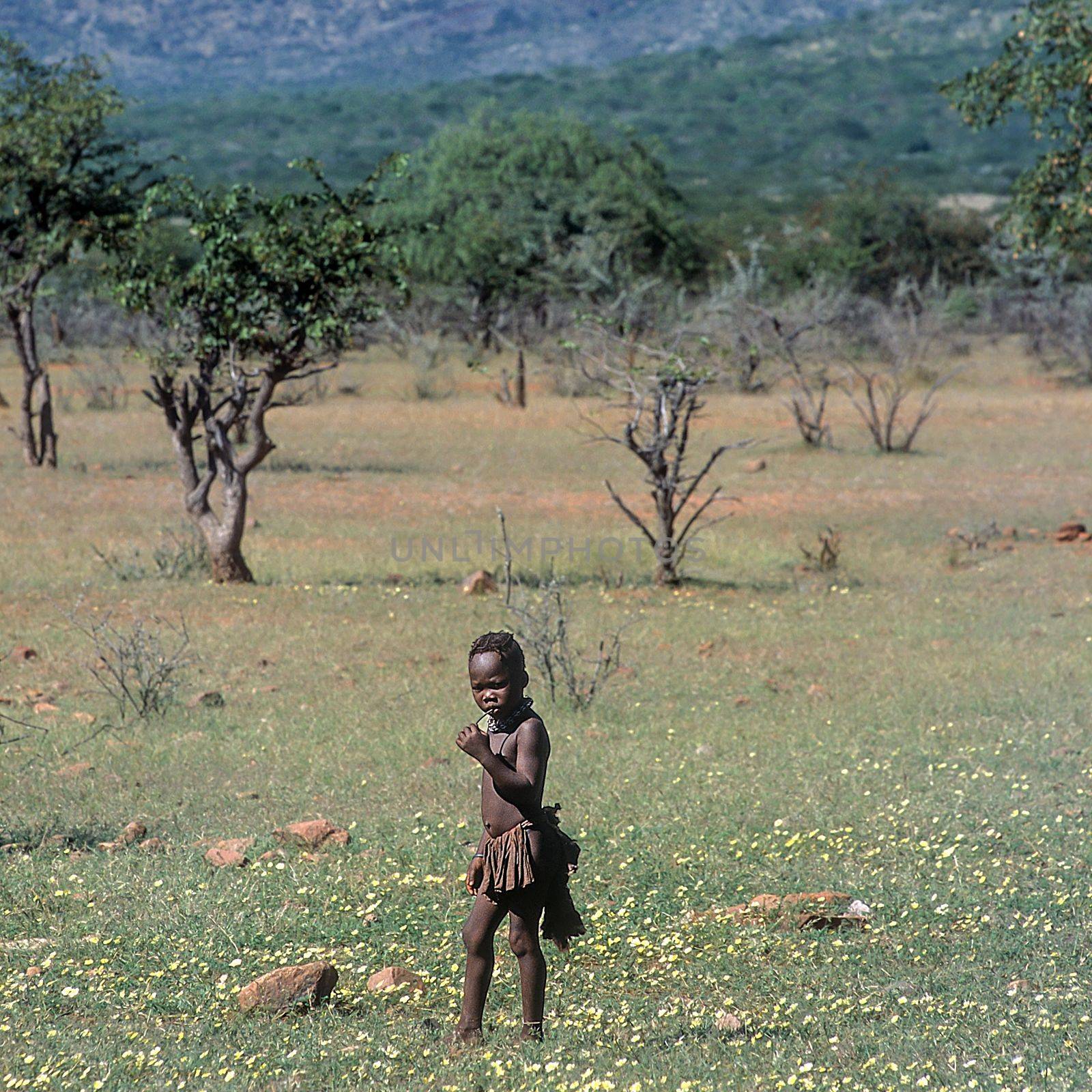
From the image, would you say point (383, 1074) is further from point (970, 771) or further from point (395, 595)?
point (395, 595)

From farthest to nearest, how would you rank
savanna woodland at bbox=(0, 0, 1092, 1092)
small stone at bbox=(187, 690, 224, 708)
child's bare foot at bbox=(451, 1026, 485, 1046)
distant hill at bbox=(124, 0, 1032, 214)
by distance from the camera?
distant hill at bbox=(124, 0, 1032, 214), small stone at bbox=(187, 690, 224, 708), savanna woodland at bbox=(0, 0, 1092, 1092), child's bare foot at bbox=(451, 1026, 485, 1046)

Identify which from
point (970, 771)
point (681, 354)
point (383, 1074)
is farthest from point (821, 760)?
point (681, 354)

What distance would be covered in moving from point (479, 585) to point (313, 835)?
5.46 meters

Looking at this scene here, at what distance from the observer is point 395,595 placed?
11195 millimetres

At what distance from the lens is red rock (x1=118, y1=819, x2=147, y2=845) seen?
6.05 metres

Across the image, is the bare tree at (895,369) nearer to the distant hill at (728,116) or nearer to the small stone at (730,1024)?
the small stone at (730,1024)

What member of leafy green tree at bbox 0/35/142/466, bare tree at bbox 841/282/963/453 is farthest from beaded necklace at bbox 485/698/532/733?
bare tree at bbox 841/282/963/453

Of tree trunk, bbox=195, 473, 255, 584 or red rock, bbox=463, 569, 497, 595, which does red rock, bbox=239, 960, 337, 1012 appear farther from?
tree trunk, bbox=195, 473, 255, 584

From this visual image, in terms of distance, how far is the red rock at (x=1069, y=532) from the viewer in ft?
45.4

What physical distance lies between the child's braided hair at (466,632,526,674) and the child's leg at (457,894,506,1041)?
680 mm

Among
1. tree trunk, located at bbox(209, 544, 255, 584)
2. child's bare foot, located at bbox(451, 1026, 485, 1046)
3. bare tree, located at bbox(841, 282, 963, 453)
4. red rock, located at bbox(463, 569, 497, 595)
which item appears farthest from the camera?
bare tree, located at bbox(841, 282, 963, 453)

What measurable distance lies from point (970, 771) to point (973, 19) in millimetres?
196528

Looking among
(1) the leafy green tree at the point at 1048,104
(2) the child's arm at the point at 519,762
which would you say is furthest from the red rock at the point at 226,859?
(1) the leafy green tree at the point at 1048,104

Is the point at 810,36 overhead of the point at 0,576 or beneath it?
overhead
